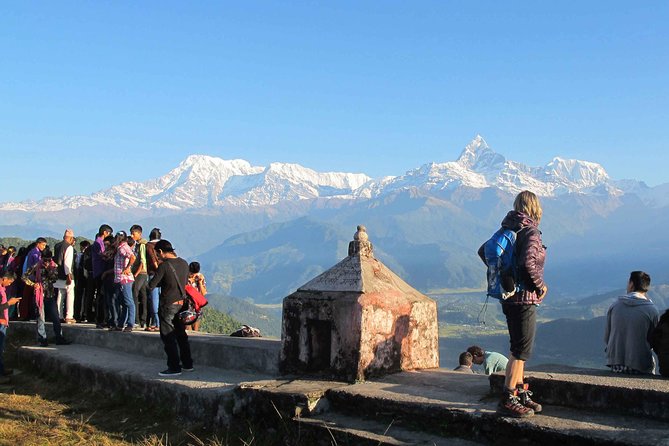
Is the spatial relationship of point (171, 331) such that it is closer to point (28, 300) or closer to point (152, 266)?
point (152, 266)

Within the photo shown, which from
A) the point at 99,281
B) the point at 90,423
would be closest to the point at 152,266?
the point at 99,281

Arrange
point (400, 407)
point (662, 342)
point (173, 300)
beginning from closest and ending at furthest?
point (400, 407)
point (662, 342)
point (173, 300)

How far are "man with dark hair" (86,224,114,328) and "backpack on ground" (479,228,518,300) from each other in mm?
9186

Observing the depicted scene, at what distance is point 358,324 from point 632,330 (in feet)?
9.89

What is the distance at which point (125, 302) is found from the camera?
1177cm

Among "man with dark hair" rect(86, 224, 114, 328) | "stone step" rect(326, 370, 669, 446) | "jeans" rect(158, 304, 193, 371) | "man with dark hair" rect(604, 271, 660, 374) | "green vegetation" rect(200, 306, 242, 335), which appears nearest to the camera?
"stone step" rect(326, 370, 669, 446)

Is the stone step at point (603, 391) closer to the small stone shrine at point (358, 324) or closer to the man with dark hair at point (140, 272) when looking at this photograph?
the small stone shrine at point (358, 324)

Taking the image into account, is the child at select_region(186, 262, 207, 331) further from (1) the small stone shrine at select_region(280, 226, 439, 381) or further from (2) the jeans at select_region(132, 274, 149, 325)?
(1) the small stone shrine at select_region(280, 226, 439, 381)

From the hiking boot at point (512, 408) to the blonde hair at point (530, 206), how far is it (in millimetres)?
1627

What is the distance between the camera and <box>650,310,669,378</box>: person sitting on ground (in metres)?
6.20

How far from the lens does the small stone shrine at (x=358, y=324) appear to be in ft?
22.7

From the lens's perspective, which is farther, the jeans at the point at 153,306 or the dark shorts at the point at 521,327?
the jeans at the point at 153,306

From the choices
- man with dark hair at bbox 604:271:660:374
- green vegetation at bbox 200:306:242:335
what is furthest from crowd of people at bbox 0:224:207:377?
green vegetation at bbox 200:306:242:335

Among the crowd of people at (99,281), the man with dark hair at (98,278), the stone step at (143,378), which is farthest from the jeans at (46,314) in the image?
the man with dark hair at (98,278)
